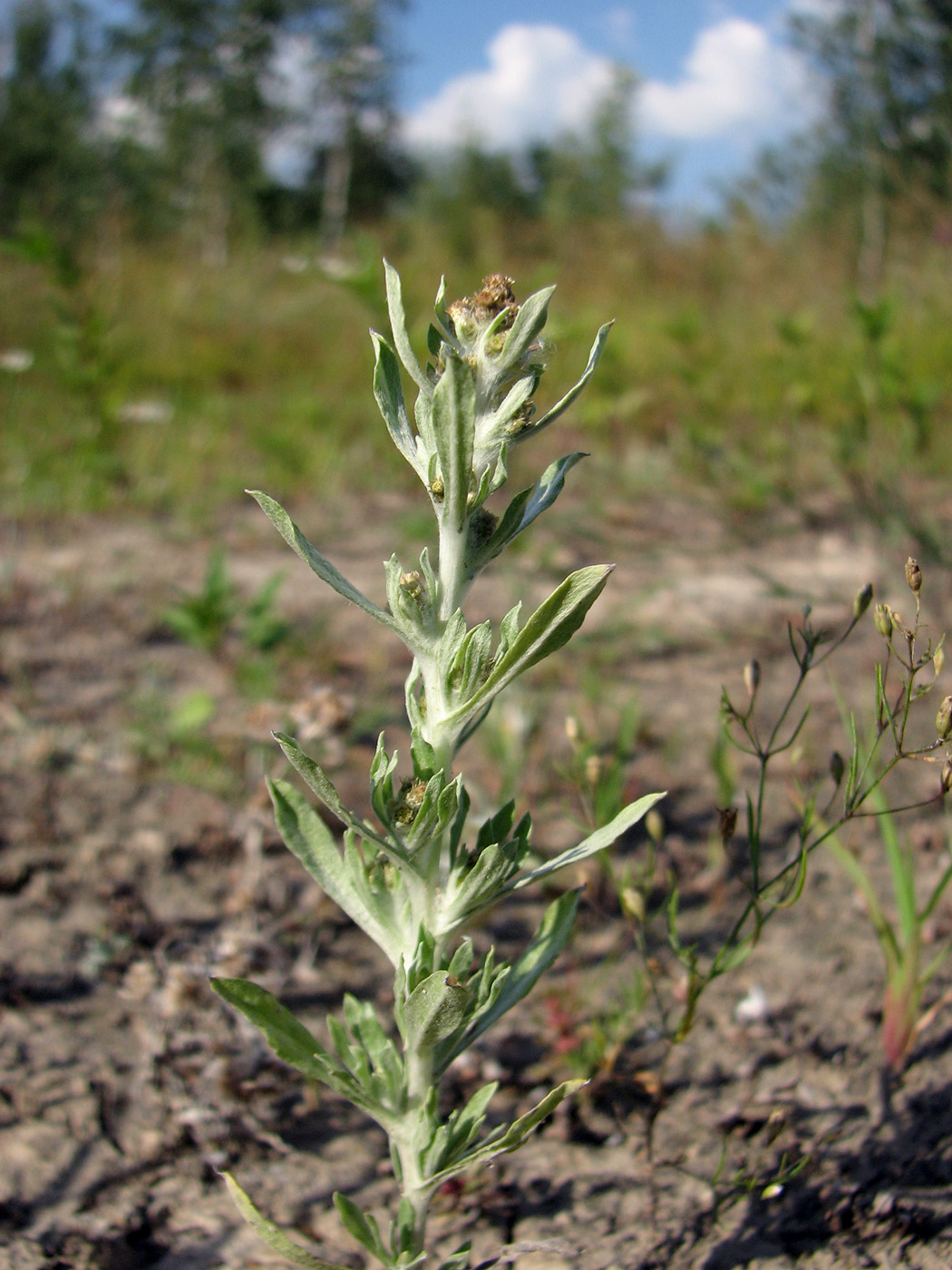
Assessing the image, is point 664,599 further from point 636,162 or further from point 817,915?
point 636,162

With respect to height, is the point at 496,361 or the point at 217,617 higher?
the point at 496,361

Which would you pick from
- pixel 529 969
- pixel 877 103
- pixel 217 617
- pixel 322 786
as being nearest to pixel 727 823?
pixel 529 969

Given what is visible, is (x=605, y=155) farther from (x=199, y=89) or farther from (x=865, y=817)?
(x=865, y=817)

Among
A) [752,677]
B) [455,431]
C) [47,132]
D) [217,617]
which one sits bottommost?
[217,617]

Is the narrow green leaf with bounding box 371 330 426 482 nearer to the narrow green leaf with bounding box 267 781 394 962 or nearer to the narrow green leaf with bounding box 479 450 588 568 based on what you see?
the narrow green leaf with bounding box 479 450 588 568

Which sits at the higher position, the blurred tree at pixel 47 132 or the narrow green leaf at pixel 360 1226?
the blurred tree at pixel 47 132

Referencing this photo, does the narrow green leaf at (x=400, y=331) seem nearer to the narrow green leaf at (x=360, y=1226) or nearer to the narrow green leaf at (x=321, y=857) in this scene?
the narrow green leaf at (x=321, y=857)

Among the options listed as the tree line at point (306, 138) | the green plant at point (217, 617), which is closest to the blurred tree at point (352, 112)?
the tree line at point (306, 138)

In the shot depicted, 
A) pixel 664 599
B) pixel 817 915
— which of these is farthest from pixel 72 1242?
pixel 664 599
